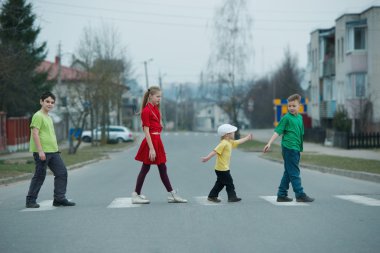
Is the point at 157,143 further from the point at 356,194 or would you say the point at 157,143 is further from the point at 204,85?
the point at 204,85

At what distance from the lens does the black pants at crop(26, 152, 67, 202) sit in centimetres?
1059

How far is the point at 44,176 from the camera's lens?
1068cm

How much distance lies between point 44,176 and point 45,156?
16.1 inches

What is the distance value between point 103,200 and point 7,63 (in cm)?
1503

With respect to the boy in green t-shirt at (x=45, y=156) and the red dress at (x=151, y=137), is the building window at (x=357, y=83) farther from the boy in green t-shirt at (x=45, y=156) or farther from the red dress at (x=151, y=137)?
the boy in green t-shirt at (x=45, y=156)

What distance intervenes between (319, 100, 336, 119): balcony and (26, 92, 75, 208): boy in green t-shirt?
141 feet

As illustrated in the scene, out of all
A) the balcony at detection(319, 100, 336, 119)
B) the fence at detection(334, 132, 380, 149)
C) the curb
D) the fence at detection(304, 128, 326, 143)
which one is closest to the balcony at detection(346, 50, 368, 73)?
the fence at detection(304, 128, 326, 143)

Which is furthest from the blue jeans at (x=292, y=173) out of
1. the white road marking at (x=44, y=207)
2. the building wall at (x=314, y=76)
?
the building wall at (x=314, y=76)

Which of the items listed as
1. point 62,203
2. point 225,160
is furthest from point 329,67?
point 62,203

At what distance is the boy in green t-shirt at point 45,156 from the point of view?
10.5 meters

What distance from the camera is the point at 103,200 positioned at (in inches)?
461

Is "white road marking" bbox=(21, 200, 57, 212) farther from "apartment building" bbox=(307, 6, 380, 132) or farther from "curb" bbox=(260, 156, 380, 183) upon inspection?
"apartment building" bbox=(307, 6, 380, 132)

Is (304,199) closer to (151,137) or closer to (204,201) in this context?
(204,201)

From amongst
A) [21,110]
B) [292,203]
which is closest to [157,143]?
[292,203]
